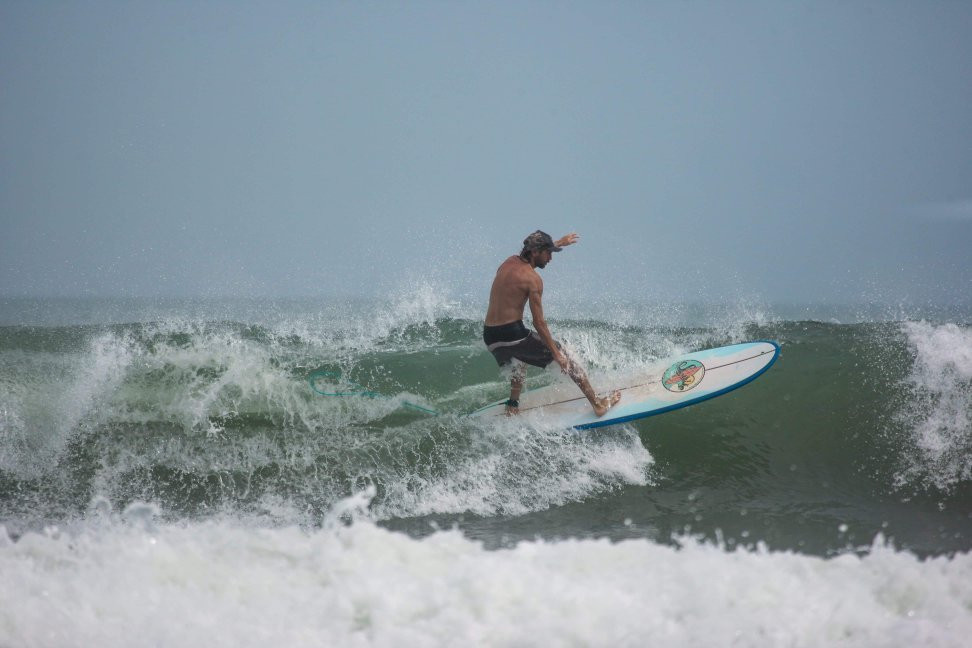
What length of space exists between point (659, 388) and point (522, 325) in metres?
1.41

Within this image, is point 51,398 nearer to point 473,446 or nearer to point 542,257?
point 473,446

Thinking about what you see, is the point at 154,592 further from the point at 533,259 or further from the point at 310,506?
the point at 533,259

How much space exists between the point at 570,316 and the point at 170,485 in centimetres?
822

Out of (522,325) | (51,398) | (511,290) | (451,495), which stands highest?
(511,290)

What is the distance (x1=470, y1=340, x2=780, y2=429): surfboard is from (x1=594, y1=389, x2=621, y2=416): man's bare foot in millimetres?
42

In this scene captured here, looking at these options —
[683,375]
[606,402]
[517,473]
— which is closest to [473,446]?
[517,473]

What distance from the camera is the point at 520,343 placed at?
224 inches

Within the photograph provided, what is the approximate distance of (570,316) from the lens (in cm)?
1212

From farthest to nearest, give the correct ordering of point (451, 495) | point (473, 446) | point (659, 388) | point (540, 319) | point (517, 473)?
point (659, 388), point (473, 446), point (540, 319), point (517, 473), point (451, 495)

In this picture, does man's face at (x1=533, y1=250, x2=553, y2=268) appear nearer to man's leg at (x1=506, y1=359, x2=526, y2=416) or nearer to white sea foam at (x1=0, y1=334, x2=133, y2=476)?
man's leg at (x1=506, y1=359, x2=526, y2=416)

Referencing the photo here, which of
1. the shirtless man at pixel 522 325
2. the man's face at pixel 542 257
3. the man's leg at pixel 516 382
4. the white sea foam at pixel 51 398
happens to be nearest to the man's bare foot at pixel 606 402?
the shirtless man at pixel 522 325

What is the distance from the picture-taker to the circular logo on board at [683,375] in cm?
594

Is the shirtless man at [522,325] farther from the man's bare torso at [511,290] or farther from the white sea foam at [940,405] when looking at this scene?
the white sea foam at [940,405]

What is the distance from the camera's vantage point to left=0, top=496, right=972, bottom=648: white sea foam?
8.86ft
